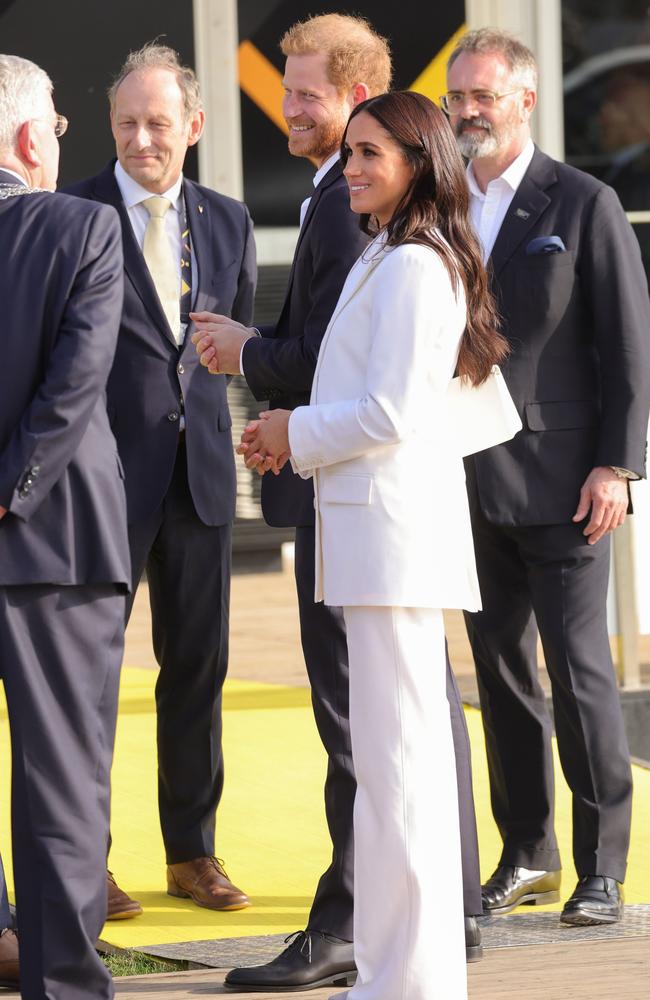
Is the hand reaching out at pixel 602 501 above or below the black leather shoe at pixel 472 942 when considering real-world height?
above

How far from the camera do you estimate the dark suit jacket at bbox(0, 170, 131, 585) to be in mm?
2988

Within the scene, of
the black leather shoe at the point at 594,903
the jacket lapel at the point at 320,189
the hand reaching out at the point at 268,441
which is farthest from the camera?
the black leather shoe at the point at 594,903

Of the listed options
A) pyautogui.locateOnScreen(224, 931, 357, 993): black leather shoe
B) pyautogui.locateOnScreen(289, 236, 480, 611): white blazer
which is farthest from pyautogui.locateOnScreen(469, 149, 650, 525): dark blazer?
pyautogui.locateOnScreen(224, 931, 357, 993): black leather shoe

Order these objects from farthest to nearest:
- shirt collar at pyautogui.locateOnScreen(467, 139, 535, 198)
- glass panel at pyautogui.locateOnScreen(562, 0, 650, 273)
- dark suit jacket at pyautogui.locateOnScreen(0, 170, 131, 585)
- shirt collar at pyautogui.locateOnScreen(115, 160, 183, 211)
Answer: glass panel at pyautogui.locateOnScreen(562, 0, 650, 273) → shirt collar at pyautogui.locateOnScreen(115, 160, 183, 211) → shirt collar at pyautogui.locateOnScreen(467, 139, 535, 198) → dark suit jacket at pyautogui.locateOnScreen(0, 170, 131, 585)

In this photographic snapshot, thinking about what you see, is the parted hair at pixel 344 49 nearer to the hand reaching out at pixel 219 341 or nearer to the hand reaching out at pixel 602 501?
the hand reaching out at pixel 219 341

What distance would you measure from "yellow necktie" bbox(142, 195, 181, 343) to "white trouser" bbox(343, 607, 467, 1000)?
1282 millimetres

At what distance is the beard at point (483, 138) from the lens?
3947mm

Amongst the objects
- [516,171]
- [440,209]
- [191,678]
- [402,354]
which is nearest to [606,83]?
[516,171]

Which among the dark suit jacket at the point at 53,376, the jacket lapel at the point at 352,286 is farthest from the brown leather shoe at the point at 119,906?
the jacket lapel at the point at 352,286

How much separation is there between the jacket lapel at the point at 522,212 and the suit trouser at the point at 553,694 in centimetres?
61

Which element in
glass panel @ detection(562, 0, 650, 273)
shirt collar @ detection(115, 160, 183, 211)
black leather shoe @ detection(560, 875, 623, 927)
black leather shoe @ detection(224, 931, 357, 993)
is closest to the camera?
black leather shoe @ detection(224, 931, 357, 993)

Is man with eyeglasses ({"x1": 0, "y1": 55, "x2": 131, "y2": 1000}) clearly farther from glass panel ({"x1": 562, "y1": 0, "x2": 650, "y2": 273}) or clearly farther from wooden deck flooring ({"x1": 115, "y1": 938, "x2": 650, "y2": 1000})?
glass panel ({"x1": 562, "y1": 0, "x2": 650, "y2": 273})

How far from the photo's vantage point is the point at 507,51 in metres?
3.98

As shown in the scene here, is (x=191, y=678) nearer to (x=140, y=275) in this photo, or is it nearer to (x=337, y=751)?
(x=337, y=751)
